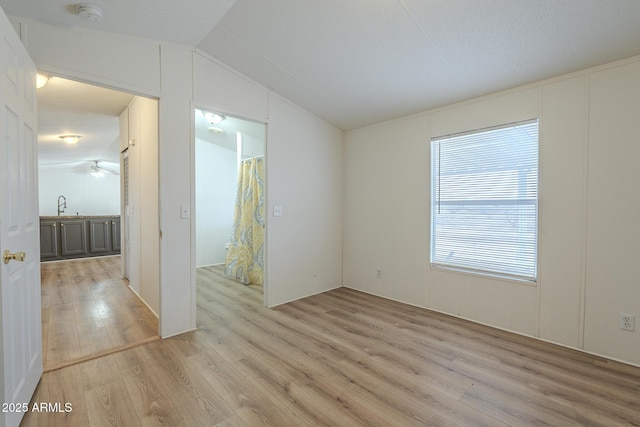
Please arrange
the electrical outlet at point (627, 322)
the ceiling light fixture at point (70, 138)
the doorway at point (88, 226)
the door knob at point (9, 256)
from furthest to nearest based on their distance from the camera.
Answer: the ceiling light fixture at point (70, 138)
the doorway at point (88, 226)
the electrical outlet at point (627, 322)
the door knob at point (9, 256)

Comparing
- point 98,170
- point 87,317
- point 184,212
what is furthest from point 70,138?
point 184,212

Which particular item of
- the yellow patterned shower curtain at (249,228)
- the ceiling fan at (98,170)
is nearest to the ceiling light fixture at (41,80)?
the yellow patterned shower curtain at (249,228)

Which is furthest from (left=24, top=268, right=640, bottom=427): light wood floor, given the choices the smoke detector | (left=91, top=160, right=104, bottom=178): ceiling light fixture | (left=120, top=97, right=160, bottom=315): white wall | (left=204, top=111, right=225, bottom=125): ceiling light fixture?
(left=91, top=160, right=104, bottom=178): ceiling light fixture

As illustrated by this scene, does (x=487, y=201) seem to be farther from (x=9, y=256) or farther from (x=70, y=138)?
(x=70, y=138)

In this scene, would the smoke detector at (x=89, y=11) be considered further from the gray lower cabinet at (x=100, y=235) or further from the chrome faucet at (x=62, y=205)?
the chrome faucet at (x=62, y=205)

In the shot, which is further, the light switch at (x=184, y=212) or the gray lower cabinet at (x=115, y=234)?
the gray lower cabinet at (x=115, y=234)

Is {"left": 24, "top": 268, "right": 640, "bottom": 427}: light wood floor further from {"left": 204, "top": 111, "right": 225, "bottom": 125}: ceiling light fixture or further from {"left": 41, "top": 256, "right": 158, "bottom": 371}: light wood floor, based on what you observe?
{"left": 204, "top": 111, "right": 225, "bottom": 125}: ceiling light fixture

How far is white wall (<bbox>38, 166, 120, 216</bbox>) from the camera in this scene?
7.20 metres

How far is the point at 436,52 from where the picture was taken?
2.48 metres

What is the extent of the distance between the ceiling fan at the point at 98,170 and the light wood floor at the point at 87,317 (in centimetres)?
339

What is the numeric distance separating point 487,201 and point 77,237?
308 inches

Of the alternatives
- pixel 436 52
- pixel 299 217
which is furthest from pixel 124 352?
pixel 436 52

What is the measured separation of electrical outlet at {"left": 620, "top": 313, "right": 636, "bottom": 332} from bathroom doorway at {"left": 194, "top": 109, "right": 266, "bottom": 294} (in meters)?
3.31

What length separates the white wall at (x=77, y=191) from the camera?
720 centimetres
